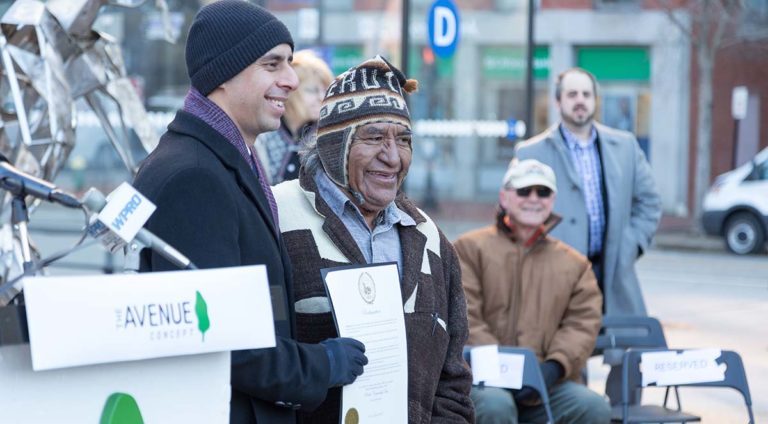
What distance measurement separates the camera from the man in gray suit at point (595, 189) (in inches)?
283

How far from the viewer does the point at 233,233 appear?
3.11 m

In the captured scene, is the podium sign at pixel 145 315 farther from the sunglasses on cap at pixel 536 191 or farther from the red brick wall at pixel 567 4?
the red brick wall at pixel 567 4

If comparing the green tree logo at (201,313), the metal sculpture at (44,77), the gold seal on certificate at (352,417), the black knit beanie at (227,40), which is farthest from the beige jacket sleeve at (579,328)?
the green tree logo at (201,313)

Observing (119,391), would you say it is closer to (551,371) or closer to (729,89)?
(551,371)

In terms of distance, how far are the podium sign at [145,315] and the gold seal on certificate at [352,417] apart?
23.7 inches

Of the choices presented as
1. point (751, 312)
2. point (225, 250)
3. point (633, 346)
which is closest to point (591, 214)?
point (633, 346)

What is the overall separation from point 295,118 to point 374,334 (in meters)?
3.28

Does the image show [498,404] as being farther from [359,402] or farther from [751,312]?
[751,312]

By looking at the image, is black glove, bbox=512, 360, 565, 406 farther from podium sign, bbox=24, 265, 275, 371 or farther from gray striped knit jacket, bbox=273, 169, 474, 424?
podium sign, bbox=24, 265, 275, 371

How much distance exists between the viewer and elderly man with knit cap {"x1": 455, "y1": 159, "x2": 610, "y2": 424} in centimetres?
605

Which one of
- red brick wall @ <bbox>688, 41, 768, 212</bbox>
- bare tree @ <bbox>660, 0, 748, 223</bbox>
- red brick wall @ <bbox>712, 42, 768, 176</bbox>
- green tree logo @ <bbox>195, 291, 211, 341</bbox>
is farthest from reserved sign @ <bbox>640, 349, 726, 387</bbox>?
red brick wall @ <bbox>688, 41, 768, 212</bbox>

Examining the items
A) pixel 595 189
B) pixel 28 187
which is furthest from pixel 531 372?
pixel 28 187

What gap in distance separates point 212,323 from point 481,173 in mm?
26905

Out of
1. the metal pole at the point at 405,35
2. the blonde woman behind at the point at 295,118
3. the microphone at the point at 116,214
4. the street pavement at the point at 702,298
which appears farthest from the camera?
the metal pole at the point at 405,35
